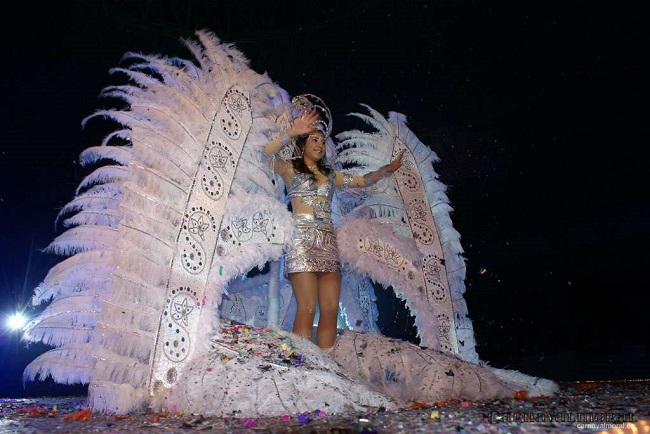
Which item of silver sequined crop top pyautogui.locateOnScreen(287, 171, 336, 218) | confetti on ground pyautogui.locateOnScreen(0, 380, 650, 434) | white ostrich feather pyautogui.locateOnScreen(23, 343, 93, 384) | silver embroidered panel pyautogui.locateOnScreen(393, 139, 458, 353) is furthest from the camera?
silver embroidered panel pyautogui.locateOnScreen(393, 139, 458, 353)

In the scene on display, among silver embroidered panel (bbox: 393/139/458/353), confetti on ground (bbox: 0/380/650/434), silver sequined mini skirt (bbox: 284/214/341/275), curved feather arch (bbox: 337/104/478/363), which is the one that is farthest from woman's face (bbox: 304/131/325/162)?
confetti on ground (bbox: 0/380/650/434)

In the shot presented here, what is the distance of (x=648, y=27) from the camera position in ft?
15.8

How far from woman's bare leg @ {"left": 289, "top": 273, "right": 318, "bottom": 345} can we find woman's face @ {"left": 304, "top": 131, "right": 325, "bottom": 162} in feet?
2.57

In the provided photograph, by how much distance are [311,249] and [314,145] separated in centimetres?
69

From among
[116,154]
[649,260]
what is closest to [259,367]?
[116,154]

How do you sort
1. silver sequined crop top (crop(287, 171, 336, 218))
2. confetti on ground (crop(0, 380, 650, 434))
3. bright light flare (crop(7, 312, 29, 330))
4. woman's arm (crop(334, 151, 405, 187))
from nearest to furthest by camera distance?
confetti on ground (crop(0, 380, 650, 434)) → silver sequined crop top (crop(287, 171, 336, 218)) → woman's arm (crop(334, 151, 405, 187)) → bright light flare (crop(7, 312, 29, 330))

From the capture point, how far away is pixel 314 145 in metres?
3.41

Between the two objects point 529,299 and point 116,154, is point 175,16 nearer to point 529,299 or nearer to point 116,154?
point 116,154

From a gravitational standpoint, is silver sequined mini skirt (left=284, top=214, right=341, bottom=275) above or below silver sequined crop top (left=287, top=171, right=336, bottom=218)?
below

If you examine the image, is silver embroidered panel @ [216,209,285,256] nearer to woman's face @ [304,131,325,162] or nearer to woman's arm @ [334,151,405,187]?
woman's face @ [304,131,325,162]

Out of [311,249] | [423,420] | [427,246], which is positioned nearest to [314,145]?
[311,249]

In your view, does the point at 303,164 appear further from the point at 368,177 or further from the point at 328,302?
the point at 328,302

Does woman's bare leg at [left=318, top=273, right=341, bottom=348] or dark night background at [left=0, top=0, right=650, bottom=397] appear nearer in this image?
woman's bare leg at [left=318, top=273, right=341, bottom=348]

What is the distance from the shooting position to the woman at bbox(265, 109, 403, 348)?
10.5 ft
